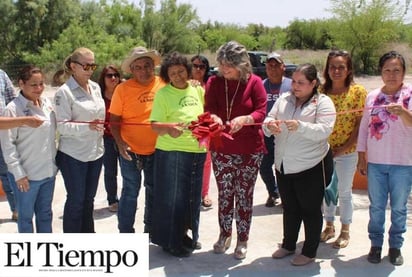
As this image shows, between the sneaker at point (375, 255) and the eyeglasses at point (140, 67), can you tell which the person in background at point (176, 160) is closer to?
the eyeglasses at point (140, 67)

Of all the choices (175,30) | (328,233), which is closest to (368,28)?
(175,30)

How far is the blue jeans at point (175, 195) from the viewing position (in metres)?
3.84

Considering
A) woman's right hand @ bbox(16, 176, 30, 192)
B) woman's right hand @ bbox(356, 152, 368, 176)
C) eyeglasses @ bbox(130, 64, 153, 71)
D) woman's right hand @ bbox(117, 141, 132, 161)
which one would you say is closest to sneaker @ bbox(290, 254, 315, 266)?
woman's right hand @ bbox(356, 152, 368, 176)

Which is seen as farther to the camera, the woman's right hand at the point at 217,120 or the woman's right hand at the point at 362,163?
the woman's right hand at the point at 362,163

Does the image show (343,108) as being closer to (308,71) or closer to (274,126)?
(308,71)

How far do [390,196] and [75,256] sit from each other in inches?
97.6

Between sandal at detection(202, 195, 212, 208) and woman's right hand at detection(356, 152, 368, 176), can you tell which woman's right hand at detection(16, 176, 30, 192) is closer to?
sandal at detection(202, 195, 212, 208)

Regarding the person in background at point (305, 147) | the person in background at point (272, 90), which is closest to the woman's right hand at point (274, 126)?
the person in background at point (305, 147)

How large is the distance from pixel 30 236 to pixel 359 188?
421 cm

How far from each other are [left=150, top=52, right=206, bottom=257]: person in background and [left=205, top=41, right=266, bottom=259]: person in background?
0.58 feet

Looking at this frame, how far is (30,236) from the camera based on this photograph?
340 cm

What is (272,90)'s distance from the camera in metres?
5.18

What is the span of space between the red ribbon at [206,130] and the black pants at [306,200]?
2.06 ft

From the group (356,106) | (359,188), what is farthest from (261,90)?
(359,188)
